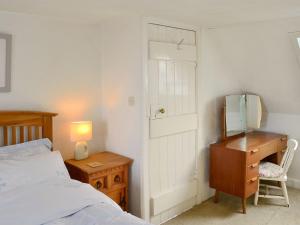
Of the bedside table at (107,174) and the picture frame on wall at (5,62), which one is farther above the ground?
the picture frame on wall at (5,62)

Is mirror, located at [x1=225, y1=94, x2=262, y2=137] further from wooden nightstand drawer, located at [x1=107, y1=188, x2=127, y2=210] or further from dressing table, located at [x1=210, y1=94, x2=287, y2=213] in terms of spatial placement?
wooden nightstand drawer, located at [x1=107, y1=188, x2=127, y2=210]

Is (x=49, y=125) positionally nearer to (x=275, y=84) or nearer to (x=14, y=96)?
(x=14, y=96)

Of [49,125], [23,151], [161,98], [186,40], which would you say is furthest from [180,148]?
[23,151]

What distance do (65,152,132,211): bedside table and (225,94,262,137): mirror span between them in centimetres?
145

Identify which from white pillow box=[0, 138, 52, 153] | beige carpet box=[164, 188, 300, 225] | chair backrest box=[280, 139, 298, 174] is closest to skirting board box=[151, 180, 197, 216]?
beige carpet box=[164, 188, 300, 225]

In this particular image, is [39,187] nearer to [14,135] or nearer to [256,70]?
[14,135]

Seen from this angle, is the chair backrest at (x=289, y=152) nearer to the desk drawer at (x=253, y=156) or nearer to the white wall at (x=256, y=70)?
the desk drawer at (x=253, y=156)

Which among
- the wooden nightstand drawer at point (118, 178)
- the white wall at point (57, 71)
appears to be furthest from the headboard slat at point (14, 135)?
the wooden nightstand drawer at point (118, 178)

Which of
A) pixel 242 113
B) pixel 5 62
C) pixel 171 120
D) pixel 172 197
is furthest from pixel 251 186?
pixel 5 62

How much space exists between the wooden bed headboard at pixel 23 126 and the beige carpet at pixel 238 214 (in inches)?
60.3

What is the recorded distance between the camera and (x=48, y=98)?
276cm

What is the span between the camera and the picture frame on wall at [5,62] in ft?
8.05

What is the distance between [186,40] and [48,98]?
1.50m

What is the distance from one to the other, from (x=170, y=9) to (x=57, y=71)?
4.04 ft
